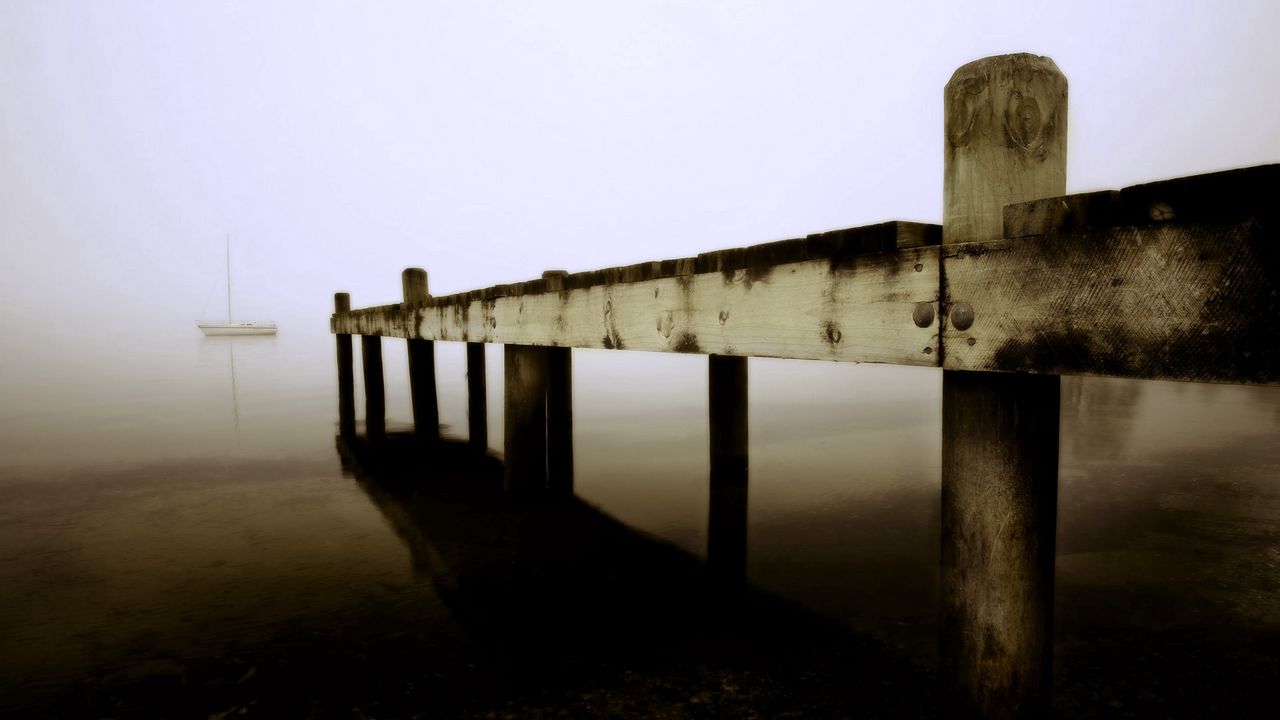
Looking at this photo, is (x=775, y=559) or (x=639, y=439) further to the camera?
(x=639, y=439)

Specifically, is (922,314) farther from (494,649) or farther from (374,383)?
(374,383)

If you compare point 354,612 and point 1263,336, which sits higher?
point 1263,336

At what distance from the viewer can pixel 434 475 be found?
7.82 metres

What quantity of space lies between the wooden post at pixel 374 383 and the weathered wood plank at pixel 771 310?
6.77 meters

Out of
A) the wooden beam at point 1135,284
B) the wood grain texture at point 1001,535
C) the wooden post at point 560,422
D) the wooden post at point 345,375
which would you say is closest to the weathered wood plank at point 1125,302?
the wooden beam at point 1135,284

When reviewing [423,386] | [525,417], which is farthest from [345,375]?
[525,417]

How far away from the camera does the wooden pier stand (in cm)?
139

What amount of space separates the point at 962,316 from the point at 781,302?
0.72 meters

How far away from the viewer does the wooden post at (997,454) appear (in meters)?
1.82

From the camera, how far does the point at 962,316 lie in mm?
1823

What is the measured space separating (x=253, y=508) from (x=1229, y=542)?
8.32 meters

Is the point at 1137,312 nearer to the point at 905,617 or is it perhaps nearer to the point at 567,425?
the point at 905,617

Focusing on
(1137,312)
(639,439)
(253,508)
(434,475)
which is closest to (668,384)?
(639,439)

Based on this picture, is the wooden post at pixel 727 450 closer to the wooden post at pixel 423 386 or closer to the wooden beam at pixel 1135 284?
the wooden beam at pixel 1135 284
